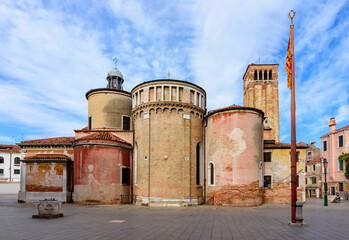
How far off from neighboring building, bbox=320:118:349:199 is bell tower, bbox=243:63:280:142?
1107 cm

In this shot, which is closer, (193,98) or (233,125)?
(233,125)

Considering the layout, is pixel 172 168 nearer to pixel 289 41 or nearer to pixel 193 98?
pixel 193 98

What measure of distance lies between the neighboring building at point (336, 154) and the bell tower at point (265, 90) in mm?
11072

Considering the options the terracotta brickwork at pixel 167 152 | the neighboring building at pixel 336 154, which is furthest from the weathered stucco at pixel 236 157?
the neighboring building at pixel 336 154

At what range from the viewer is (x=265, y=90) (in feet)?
173

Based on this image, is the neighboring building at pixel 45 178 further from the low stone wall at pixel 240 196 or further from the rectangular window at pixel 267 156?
the rectangular window at pixel 267 156

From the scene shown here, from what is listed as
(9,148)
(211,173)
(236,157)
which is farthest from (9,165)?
(236,157)

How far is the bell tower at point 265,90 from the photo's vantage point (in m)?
51.5

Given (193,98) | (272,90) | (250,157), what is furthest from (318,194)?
(193,98)

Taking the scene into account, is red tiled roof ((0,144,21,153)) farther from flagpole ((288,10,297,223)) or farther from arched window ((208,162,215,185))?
flagpole ((288,10,297,223))

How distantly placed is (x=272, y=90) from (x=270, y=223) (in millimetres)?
44467

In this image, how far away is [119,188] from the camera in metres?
23.3

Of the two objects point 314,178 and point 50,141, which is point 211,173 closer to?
point 50,141

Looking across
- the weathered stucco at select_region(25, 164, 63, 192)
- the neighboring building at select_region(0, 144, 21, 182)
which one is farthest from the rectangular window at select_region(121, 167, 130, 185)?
the neighboring building at select_region(0, 144, 21, 182)
